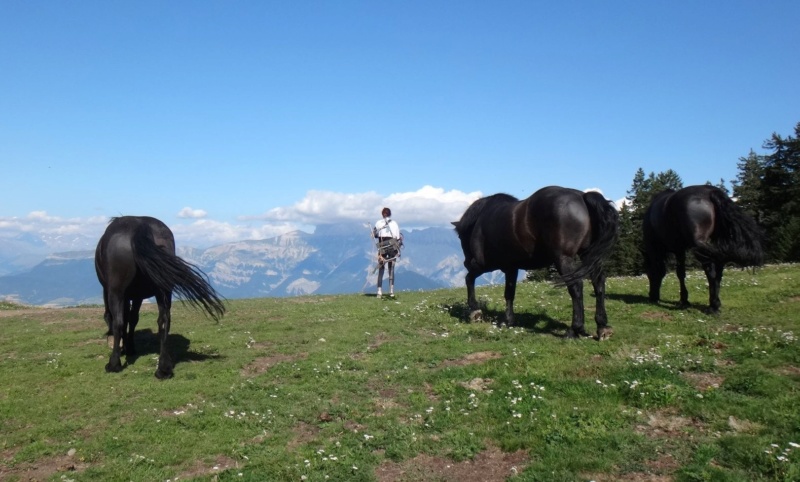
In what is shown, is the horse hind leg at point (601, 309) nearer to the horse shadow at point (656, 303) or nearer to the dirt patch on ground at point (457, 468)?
the horse shadow at point (656, 303)

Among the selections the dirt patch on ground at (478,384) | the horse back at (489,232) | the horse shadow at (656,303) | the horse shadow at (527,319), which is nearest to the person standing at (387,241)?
the horse shadow at (527,319)

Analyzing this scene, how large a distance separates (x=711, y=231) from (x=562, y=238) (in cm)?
552

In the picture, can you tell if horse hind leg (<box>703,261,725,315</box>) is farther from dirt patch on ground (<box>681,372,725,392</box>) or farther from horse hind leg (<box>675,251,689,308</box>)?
dirt patch on ground (<box>681,372,725,392</box>)

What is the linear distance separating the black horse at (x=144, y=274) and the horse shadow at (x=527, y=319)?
792cm

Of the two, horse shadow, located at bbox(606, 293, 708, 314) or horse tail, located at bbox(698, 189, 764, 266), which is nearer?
horse tail, located at bbox(698, 189, 764, 266)

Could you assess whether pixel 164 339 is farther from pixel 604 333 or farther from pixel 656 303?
pixel 656 303

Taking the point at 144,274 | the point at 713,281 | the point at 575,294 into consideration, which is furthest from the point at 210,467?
the point at 713,281

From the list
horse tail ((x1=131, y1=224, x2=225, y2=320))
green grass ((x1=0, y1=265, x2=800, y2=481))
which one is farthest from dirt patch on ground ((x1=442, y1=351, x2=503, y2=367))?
horse tail ((x1=131, y1=224, x2=225, y2=320))

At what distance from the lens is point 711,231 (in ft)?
48.3

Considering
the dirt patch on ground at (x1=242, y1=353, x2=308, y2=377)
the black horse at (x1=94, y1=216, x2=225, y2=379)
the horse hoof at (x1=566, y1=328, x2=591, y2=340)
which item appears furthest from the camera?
the horse hoof at (x1=566, y1=328, x2=591, y2=340)

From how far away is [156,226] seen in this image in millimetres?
12805

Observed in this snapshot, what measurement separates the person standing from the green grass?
6.94 m

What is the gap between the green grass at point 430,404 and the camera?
6.89 m

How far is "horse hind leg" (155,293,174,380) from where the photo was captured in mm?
11414
